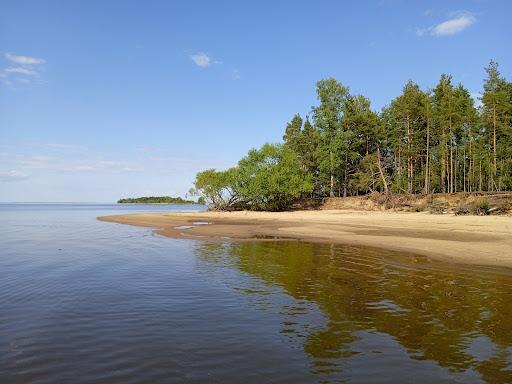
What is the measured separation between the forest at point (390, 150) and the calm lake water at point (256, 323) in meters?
40.3

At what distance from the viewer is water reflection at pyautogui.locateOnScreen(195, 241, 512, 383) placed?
19.5ft

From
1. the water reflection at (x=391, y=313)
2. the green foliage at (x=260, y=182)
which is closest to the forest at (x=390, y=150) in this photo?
the green foliage at (x=260, y=182)

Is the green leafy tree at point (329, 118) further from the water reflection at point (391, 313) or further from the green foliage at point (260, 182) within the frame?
the water reflection at point (391, 313)

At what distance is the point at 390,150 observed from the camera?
67.7 meters

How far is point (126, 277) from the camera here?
1279 centimetres

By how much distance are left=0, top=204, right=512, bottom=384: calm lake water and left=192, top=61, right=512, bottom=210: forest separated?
40.3 meters

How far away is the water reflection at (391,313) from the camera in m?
5.95

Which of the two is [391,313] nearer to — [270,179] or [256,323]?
[256,323]

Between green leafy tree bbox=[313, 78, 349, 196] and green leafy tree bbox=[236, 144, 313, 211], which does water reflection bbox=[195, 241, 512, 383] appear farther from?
green leafy tree bbox=[313, 78, 349, 196]

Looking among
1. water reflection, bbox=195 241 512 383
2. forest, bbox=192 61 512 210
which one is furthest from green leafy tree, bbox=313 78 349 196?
water reflection, bbox=195 241 512 383

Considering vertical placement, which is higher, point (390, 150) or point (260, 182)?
point (390, 150)

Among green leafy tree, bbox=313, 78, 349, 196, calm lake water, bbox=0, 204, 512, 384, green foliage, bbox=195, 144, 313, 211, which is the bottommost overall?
calm lake water, bbox=0, 204, 512, 384

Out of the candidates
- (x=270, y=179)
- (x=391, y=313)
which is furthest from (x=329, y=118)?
(x=391, y=313)

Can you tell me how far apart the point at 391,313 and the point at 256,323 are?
3.08 meters
